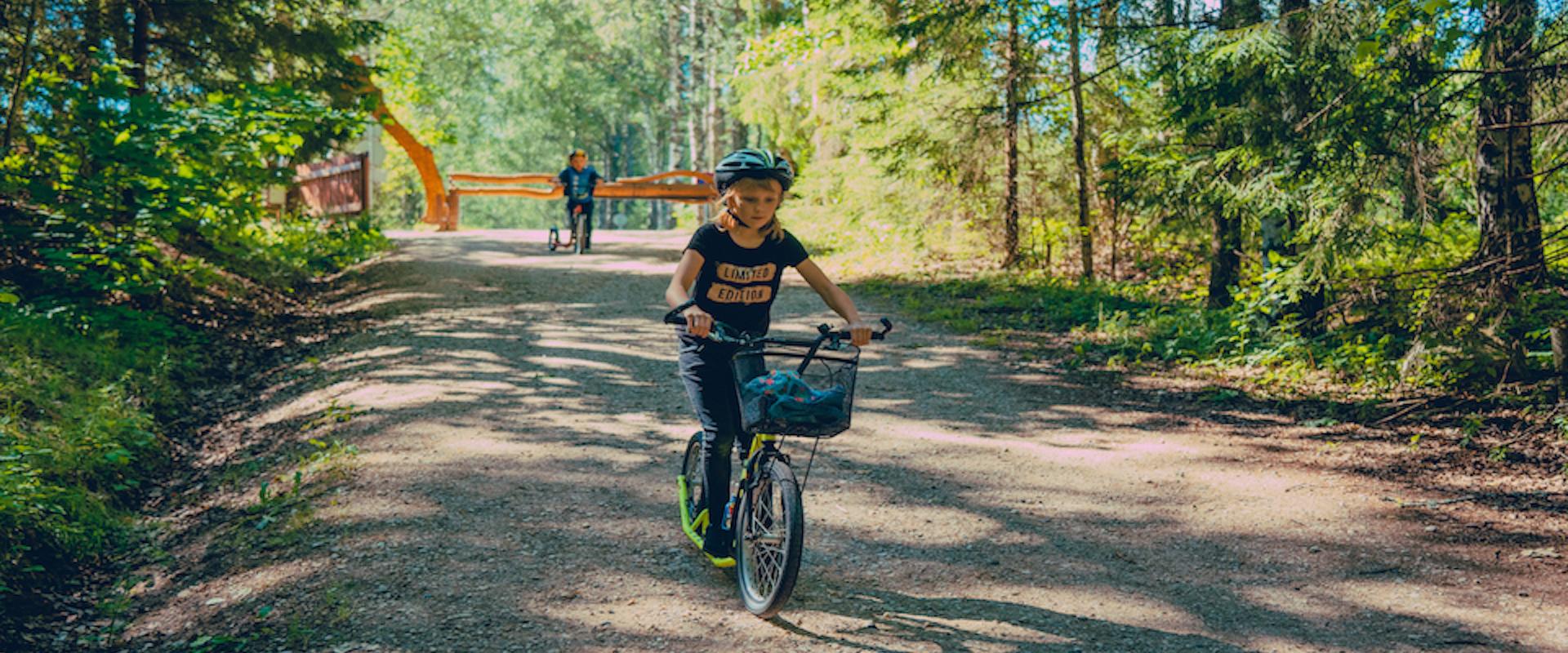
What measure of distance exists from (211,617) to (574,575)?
5.05 feet

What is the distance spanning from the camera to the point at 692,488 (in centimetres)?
546

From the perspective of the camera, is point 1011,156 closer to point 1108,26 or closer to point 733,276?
point 1108,26

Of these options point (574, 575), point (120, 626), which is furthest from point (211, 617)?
point (574, 575)

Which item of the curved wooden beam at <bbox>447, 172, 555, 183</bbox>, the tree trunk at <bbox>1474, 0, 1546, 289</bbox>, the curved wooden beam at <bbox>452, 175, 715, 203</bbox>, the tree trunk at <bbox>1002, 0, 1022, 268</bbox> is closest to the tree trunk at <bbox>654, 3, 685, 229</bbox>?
the curved wooden beam at <bbox>447, 172, 555, 183</bbox>

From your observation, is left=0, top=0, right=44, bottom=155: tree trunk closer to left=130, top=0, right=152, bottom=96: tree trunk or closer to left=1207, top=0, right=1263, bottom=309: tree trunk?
left=130, top=0, right=152, bottom=96: tree trunk

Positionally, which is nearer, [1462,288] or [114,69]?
[1462,288]

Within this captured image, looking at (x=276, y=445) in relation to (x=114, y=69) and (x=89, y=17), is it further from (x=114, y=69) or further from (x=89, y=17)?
(x=89, y=17)

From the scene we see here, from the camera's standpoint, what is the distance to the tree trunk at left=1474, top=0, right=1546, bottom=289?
671cm

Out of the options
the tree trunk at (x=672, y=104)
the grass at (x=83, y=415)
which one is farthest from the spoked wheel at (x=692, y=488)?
the tree trunk at (x=672, y=104)

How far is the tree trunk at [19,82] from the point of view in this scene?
941cm

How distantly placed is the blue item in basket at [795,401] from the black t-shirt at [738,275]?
1.79 feet

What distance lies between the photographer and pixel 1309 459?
7262 millimetres

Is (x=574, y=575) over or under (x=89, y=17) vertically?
under

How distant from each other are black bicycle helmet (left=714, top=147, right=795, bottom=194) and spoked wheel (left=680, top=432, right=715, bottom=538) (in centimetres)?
127
